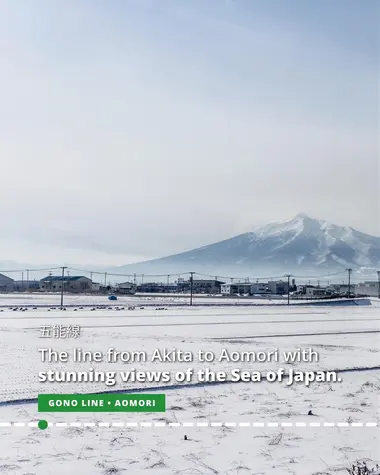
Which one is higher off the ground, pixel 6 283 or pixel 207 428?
pixel 6 283

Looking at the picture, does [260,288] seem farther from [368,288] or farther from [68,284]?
[68,284]

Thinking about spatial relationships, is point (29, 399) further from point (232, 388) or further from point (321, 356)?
point (321, 356)

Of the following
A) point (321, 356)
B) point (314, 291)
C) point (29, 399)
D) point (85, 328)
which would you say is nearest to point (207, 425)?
point (29, 399)

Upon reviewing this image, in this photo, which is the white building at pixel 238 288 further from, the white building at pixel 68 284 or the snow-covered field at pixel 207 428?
the snow-covered field at pixel 207 428

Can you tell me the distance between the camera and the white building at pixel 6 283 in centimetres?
12375

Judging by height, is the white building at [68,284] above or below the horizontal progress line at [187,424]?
above

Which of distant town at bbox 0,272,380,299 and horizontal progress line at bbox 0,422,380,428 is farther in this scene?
distant town at bbox 0,272,380,299

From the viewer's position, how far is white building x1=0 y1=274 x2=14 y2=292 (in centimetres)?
12375

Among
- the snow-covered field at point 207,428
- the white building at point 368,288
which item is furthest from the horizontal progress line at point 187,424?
the white building at point 368,288

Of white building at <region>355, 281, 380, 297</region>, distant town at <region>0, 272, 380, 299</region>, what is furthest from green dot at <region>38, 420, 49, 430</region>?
white building at <region>355, 281, 380, 297</region>

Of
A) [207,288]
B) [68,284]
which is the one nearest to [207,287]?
[207,288]

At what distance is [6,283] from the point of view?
12669cm

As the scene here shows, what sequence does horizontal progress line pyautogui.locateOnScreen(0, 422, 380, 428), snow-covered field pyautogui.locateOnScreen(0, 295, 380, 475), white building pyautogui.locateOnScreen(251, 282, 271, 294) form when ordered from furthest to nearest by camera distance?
1. white building pyautogui.locateOnScreen(251, 282, 271, 294)
2. horizontal progress line pyautogui.locateOnScreen(0, 422, 380, 428)
3. snow-covered field pyautogui.locateOnScreen(0, 295, 380, 475)

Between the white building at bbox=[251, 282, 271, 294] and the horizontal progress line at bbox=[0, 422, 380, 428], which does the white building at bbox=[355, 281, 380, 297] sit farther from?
the horizontal progress line at bbox=[0, 422, 380, 428]
